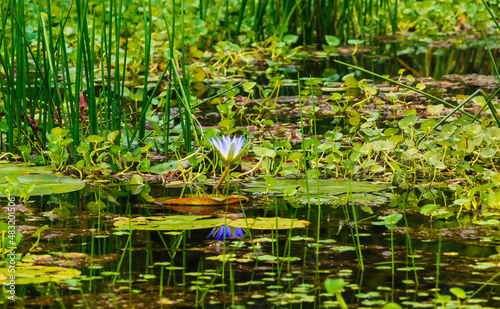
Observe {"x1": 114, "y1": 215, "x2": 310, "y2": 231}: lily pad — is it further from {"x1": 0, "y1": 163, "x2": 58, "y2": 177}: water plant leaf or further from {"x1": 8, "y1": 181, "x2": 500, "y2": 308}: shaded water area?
{"x1": 0, "y1": 163, "x2": 58, "y2": 177}: water plant leaf

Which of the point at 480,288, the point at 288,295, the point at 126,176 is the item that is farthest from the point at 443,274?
the point at 126,176

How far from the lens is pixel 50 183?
251 centimetres

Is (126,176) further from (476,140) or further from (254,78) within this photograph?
(254,78)

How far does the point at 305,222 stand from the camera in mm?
2053

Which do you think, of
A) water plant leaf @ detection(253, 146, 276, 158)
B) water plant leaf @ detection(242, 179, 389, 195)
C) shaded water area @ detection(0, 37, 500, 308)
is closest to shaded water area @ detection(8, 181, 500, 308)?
shaded water area @ detection(0, 37, 500, 308)

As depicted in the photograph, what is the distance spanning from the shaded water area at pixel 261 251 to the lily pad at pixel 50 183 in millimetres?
30

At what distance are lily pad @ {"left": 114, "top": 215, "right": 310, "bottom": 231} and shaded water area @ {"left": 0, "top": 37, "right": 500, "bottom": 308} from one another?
1 cm

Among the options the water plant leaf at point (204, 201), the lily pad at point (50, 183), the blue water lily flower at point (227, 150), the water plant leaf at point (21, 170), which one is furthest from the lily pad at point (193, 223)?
the water plant leaf at point (21, 170)

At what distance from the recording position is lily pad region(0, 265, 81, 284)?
161 centimetres

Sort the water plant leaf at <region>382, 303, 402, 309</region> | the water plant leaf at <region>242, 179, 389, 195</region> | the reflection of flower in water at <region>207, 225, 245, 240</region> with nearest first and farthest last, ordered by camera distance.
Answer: the water plant leaf at <region>382, 303, 402, 309</region>, the reflection of flower in water at <region>207, 225, 245, 240</region>, the water plant leaf at <region>242, 179, 389, 195</region>

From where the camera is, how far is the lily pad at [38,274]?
1.61 meters

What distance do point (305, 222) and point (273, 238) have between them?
0.59ft

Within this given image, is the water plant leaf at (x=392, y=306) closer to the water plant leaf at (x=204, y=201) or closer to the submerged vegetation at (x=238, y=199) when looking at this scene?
the submerged vegetation at (x=238, y=199)

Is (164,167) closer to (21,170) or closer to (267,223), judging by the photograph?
(21,170)
